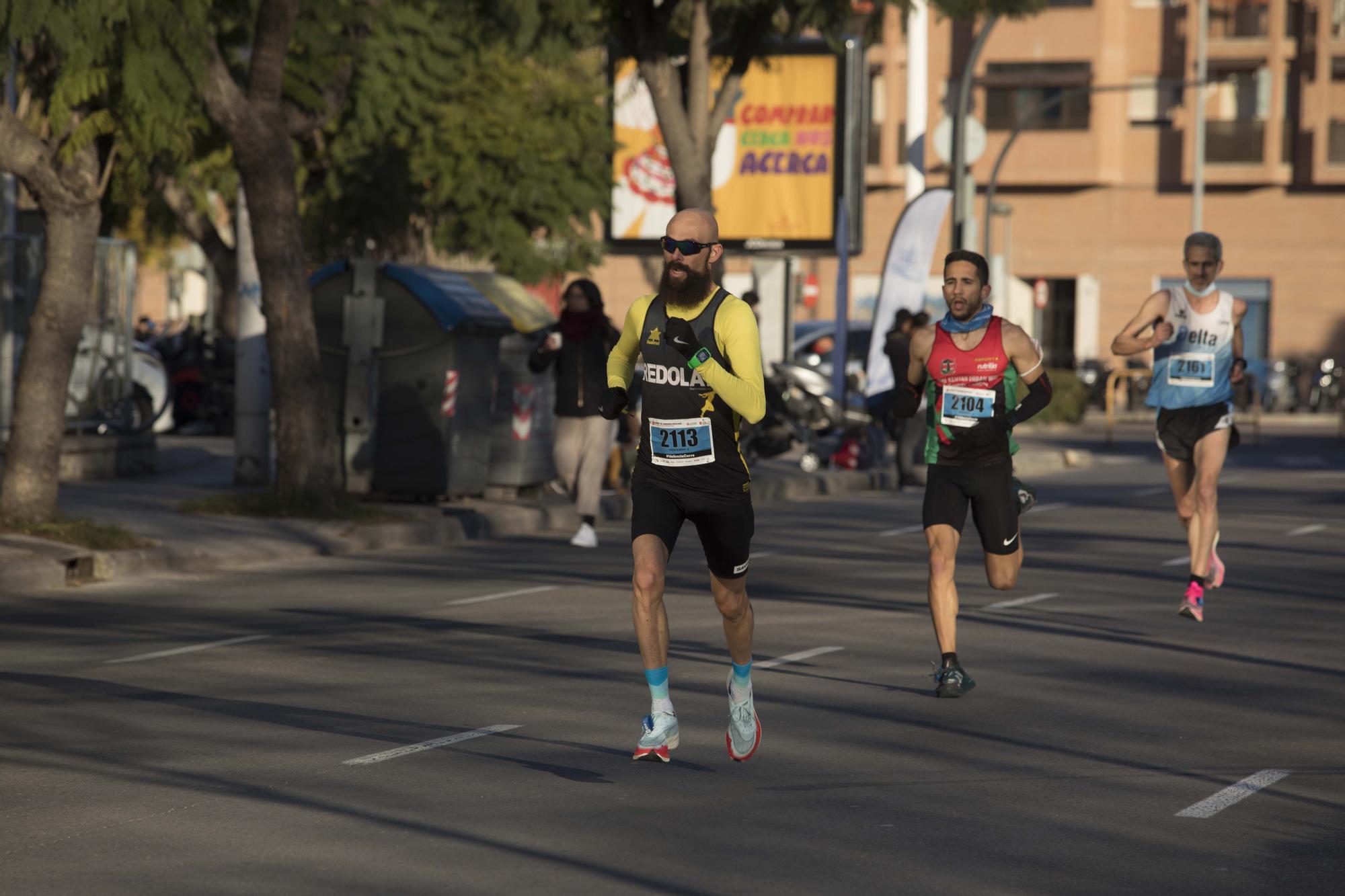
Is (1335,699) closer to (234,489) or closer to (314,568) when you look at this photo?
(314,568)

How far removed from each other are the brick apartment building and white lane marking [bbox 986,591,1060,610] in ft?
139

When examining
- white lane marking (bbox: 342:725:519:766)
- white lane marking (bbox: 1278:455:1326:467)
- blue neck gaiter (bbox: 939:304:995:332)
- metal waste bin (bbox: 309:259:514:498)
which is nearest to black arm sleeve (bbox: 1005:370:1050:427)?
blue neck gaiter (bbox: 939:304:995:332)

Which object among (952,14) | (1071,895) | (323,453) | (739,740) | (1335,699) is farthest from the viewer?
(952,14)

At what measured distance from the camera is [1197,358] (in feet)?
40.2

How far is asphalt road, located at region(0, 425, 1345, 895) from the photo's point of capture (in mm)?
6031

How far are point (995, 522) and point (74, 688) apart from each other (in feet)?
12.9

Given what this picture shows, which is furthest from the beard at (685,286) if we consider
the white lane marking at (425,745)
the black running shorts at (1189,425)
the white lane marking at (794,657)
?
the black running shorts at (1189,425)

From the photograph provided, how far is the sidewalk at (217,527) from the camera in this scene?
45.4 ft

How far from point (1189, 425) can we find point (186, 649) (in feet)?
18.4

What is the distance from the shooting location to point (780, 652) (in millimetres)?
10406

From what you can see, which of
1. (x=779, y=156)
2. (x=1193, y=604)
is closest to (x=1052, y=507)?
(x=1193, y=604)

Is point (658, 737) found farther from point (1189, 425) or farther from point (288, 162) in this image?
point (288, 162)

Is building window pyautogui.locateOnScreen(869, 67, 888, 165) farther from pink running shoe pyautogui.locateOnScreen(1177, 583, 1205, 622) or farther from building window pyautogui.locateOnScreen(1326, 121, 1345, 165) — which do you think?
pink running shoe pyautogui.locateOnScreen(1177, 583, 1205, 622)

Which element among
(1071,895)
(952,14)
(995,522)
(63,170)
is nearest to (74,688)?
(995,522)
